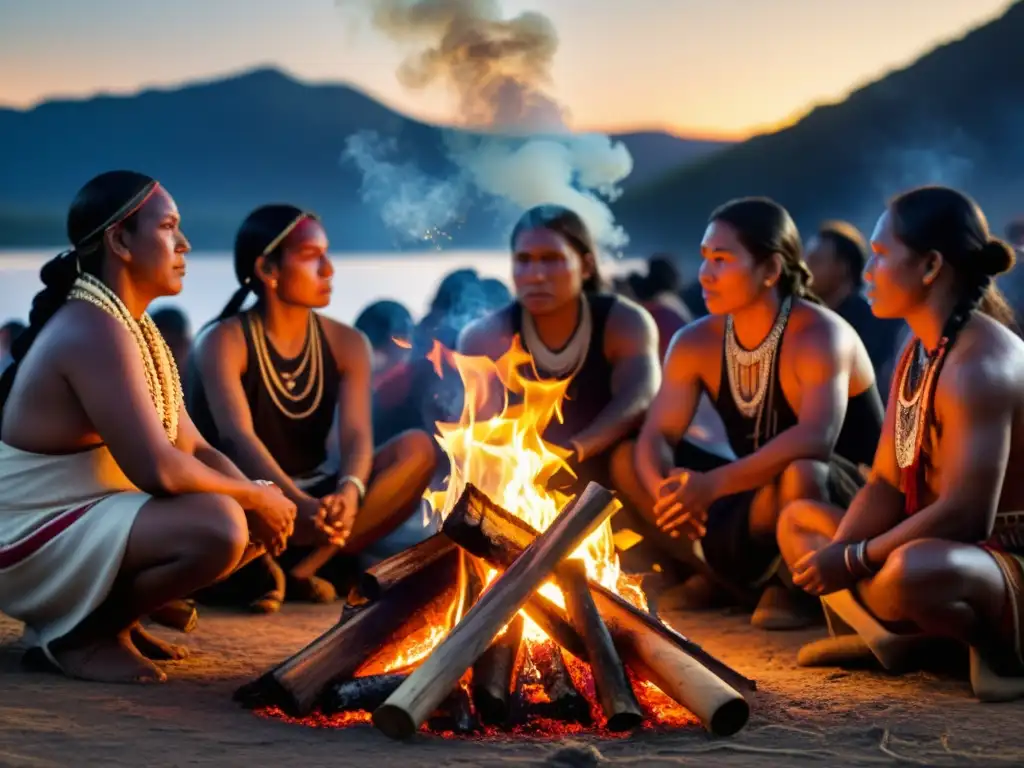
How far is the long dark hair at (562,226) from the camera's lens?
245 inches

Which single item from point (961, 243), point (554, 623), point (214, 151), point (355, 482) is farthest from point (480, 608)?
point (214, 151)

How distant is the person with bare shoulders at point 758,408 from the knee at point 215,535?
1844mm

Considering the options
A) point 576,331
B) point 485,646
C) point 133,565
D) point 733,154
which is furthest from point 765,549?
point 733,154

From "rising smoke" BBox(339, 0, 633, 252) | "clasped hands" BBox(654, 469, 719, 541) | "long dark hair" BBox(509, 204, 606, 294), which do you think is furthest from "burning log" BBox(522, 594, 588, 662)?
"rising smoke" BBox(339, 0, 633, 252)

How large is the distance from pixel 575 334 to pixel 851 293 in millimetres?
2556

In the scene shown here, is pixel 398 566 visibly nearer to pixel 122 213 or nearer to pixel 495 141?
pixel 122 213

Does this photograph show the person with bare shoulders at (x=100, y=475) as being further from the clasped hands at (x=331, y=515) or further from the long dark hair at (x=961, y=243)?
the long dark hair at (x=961, y=243)

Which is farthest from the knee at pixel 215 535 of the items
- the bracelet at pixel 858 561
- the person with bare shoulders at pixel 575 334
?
the person with bare shoulders at pixel 575 334

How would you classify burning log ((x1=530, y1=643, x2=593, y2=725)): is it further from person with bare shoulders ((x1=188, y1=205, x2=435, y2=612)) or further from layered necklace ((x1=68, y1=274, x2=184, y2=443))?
person with bare shoulders ((x1=188, y1=205, x2=435, y2=612))

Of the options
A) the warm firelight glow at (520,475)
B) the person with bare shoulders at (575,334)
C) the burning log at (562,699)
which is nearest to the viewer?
the burning log at (562,699)

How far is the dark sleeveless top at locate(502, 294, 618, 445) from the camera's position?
6285 millimetres

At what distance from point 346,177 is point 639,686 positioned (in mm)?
10788

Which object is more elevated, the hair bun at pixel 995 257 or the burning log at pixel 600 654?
the hair bun at pixel 995 257

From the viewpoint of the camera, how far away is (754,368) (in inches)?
218
